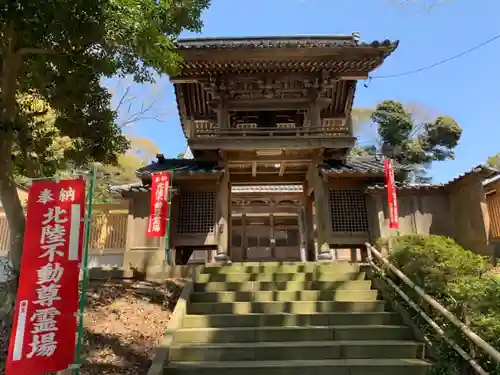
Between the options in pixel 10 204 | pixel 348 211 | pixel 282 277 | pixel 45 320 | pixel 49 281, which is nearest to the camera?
pixel 45 320

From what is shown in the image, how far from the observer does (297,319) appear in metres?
6.07

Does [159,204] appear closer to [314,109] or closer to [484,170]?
[314,109]

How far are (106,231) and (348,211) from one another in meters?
7.13

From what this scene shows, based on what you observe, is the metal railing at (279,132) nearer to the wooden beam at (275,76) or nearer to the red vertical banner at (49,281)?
the wooden beam at (275,76)

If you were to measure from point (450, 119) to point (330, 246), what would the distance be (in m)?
26.6

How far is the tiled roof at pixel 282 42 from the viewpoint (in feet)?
32.8

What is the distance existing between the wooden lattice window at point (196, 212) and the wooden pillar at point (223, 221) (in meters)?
0.23

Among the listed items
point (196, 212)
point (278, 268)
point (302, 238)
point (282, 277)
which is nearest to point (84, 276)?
point (282, 277)

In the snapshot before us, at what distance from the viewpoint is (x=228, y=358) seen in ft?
17.0

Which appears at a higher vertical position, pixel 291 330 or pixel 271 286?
pixel 271 286

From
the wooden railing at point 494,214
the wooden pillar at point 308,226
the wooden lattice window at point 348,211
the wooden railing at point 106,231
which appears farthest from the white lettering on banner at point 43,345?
the wooden railing at point 494,214

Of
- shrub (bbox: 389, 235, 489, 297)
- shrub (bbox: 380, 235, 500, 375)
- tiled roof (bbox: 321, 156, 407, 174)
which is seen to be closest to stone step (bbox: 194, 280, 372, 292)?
shrub (bbox: 380, 235, 500, 375)

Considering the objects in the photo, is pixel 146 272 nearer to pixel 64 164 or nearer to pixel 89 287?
pixel 89 287

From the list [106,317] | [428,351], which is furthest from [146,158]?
[428,351]
